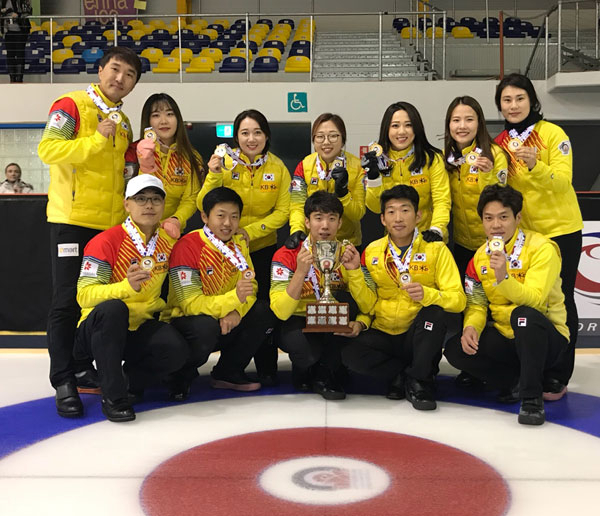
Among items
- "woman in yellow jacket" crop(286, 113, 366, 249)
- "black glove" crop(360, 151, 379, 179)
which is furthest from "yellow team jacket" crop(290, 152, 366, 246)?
"black glove" crop(360, 151, 379, 179)

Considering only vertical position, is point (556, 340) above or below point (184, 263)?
below

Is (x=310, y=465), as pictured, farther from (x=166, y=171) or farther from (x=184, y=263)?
(x=166, y=171)

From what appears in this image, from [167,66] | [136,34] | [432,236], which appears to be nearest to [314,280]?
[432,236]

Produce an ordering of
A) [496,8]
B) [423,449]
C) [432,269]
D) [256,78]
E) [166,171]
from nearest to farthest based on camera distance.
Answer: [423,449]
[432,269]
[166,171]
[256,78]
[496,8]

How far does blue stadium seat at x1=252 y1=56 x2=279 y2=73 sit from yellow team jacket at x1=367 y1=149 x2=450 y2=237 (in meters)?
8.94

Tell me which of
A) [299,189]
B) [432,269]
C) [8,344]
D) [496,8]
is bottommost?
[8,344]

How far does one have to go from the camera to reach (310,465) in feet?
8.98

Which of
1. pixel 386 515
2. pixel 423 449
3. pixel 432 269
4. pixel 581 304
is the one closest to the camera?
pixel 386 515

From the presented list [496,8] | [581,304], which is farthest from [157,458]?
[496,8]

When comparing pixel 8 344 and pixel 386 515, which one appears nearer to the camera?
pixel 386 515

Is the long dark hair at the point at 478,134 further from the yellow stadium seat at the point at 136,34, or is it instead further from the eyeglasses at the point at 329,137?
the yellow stadium seat at the point at 136,34

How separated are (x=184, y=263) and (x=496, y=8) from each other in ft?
49.8

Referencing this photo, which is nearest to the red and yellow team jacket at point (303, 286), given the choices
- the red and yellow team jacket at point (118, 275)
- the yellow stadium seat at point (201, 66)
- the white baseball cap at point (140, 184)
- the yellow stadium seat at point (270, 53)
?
the red and yellow team jacket at point (118, 275)

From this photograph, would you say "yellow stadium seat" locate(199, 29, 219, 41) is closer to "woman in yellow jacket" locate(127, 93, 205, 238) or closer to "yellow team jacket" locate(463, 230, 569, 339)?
"woman in yellow jacket" locate(127, 93, 205, 238)
